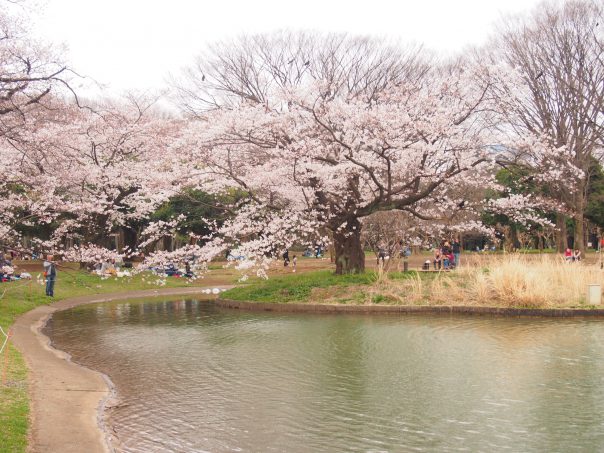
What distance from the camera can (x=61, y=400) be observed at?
745cm

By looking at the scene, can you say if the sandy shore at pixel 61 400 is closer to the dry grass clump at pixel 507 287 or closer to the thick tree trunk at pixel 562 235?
the dry grass clump at pixel 507 287

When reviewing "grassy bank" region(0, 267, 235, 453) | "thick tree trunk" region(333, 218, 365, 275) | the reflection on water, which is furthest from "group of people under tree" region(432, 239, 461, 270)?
the reflection on water

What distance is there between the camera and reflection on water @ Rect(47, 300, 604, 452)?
6.34m

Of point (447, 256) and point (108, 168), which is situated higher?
point (108, 168)

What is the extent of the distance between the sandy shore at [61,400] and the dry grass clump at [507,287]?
8468 mm

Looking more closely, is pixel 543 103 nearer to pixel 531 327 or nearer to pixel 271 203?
pixel 271 203

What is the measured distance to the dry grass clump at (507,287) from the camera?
581 inches

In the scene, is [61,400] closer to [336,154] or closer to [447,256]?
[336,154]

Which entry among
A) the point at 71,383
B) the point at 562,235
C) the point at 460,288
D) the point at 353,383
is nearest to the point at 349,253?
the point at 460,288

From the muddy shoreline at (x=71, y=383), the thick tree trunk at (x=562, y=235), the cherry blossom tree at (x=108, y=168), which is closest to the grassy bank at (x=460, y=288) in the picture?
the muddy shoreline at (x=71, y=383)

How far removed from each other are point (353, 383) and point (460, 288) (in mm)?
8200

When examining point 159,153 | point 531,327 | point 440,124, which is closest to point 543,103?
point 440,124

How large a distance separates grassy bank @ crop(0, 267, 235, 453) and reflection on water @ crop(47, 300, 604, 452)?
1.02 meters

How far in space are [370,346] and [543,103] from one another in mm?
17247
